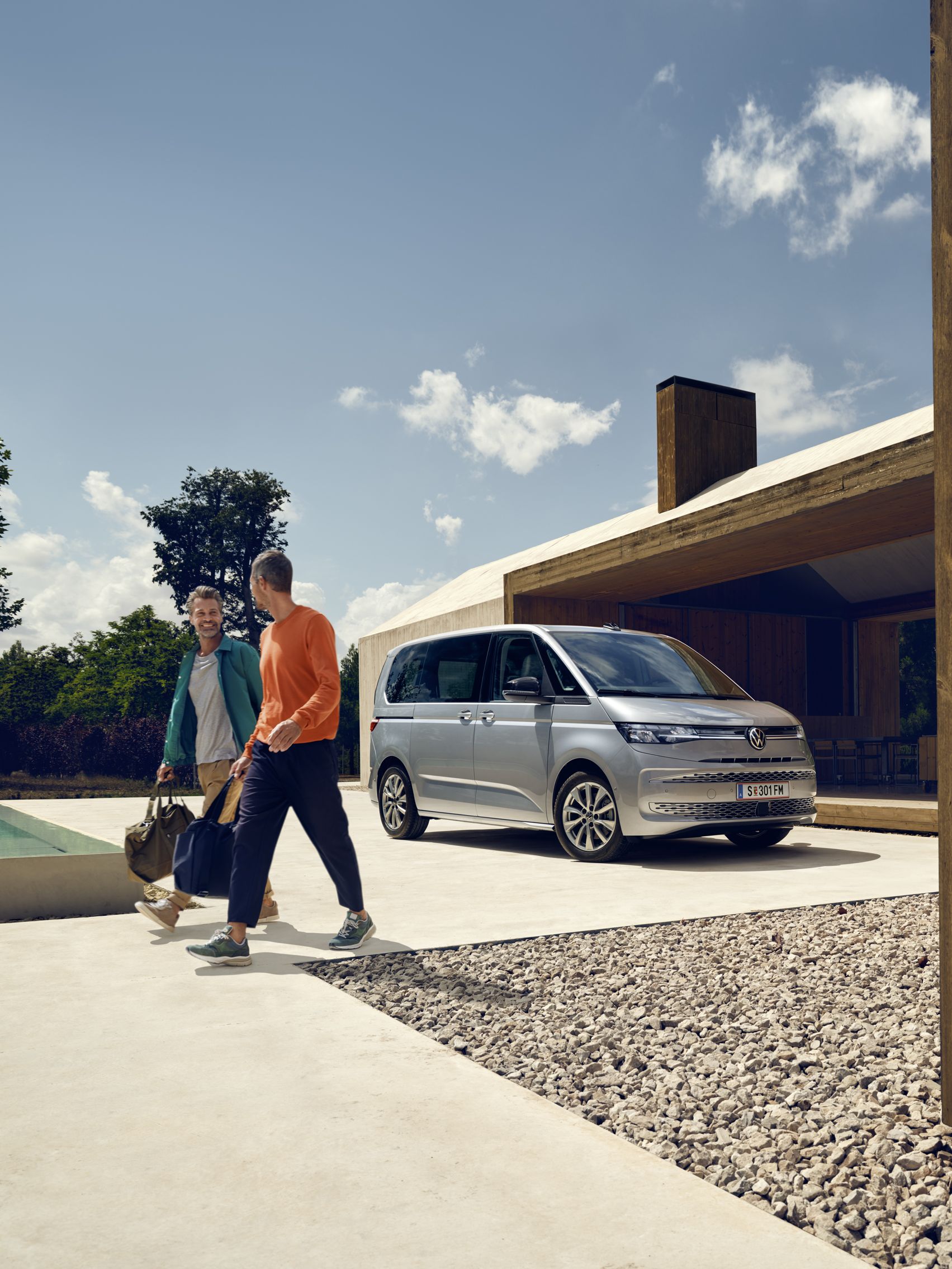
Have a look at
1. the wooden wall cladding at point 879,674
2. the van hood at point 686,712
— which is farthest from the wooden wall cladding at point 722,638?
the van hood at point 686,712

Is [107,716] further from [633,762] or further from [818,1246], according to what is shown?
[818,1246]

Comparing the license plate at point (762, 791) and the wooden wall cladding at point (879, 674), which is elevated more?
the wooden wall cladding at point (879, 674)

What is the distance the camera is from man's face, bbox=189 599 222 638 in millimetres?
6012

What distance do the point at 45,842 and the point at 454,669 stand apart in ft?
13.3

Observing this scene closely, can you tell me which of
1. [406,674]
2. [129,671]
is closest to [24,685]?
[129,671]

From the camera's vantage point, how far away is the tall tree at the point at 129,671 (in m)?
54.4

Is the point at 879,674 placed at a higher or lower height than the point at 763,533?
lower

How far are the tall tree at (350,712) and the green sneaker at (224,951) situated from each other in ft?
95.8

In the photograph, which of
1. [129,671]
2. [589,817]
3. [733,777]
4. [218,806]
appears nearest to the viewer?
[218,806]

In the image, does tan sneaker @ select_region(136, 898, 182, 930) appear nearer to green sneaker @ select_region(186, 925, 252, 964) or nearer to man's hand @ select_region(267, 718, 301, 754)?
green sneaker @ select_region(186, 925, 252, 964)

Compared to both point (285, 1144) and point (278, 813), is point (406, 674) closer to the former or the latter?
point (278, 813)

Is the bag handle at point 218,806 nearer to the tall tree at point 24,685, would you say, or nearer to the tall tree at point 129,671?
the tall tree at point 24,685

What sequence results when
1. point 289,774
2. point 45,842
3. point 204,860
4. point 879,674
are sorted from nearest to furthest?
point 289,774, point 204,860, point 45,842, point 879,674

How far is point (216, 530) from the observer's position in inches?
2263
